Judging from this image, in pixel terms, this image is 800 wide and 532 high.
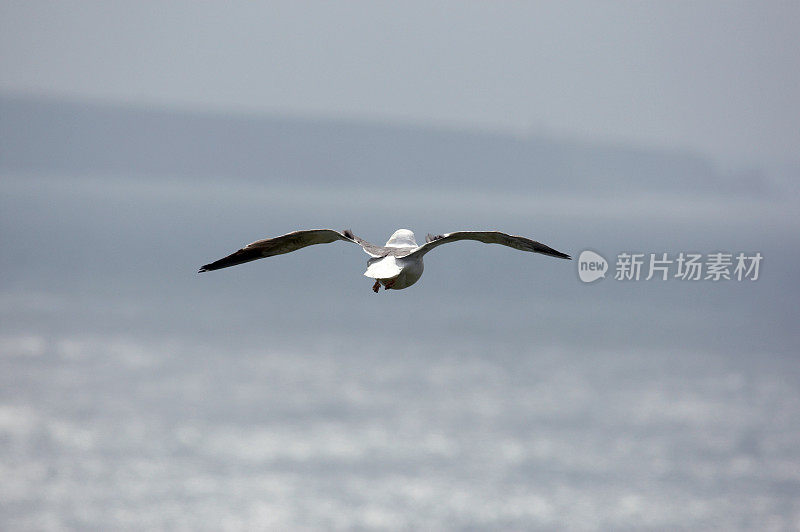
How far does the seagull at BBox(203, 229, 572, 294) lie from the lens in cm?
1666

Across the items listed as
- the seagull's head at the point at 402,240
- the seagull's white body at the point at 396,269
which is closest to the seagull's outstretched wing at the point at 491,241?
the seagull's white body at the point at 396,269

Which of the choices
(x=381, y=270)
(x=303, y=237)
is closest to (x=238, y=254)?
(x=303, y=237)

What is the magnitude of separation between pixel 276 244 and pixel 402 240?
243 cm

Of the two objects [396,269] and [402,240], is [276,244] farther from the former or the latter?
[396,269]

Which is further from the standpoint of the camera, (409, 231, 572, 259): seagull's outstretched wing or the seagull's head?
the seagull's head

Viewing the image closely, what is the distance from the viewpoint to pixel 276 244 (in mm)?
18391

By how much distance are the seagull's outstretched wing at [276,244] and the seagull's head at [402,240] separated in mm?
694

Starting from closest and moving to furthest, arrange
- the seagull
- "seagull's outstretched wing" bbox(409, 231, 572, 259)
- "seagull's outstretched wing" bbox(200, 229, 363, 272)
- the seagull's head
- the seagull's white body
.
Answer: "seagull's outstretched wing" bbox(409, 231, 572, 259), the seagull, the seagull's white body, "seagull's outstretched wing" bbox(200, 229, 363, 272), the seagull's head

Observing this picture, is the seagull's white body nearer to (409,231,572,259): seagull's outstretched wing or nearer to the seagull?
the seagull

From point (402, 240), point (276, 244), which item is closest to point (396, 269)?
point (402, 240)

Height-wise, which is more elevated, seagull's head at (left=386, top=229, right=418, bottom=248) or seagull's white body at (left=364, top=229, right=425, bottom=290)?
seagull's head at (left=386, top=229, right=418, bottom=248)

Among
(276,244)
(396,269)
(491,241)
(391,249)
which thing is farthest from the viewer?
(276,244)

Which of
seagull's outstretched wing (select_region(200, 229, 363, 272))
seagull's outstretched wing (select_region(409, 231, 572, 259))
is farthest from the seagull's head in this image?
seagull's outstretched wing (select_region(409, 231, 572, 259))

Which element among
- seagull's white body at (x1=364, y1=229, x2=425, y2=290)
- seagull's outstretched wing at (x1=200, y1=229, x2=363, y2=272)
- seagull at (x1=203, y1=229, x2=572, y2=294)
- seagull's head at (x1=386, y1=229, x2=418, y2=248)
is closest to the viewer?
seagull at (x1=203, y1=229, x2=572, y2=294)
